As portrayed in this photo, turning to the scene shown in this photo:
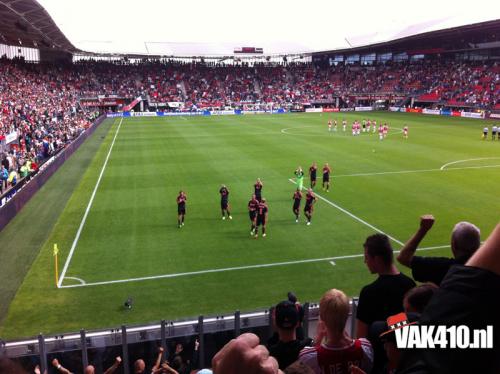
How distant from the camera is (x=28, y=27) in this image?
4972cm

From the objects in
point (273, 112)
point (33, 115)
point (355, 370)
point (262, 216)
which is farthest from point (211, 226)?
point (273, 112)

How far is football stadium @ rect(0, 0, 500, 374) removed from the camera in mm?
3473

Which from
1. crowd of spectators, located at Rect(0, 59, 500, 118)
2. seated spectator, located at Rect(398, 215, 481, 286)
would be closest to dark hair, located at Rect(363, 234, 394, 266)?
seated spectator, located at Rect(398, 215, 481, 286)

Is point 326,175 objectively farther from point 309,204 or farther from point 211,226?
point 211,226

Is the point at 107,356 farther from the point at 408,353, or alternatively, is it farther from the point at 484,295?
the point at 484,295

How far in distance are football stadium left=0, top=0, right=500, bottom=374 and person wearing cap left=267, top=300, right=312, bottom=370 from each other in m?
0.02

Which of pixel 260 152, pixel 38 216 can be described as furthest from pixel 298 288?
pixel 260 152

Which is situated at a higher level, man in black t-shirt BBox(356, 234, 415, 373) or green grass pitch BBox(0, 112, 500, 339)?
man in black t-shirt BBox(356, 234, 415, 373)

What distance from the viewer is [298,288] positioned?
13.2 m

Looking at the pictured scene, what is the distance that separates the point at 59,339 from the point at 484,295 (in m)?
8.64

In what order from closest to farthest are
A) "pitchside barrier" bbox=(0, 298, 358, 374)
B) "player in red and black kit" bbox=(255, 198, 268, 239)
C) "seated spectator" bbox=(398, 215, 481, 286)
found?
1. "seated spectator" bbox=(398, 215, 481, 286)
2. "pitchside barrier" bbox=(0, 298, 358, 374)
3. "player in red and black kit" bbox=(255, 198, 268, 239)

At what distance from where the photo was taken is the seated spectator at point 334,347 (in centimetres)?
348

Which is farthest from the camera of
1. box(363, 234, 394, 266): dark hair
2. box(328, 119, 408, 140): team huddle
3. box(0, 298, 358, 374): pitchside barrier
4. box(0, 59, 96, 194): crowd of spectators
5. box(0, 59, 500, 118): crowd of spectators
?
box(0, 59, 500, 118): crowd of spectators

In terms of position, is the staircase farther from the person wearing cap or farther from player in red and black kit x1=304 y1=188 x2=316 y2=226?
the person wearing cap
